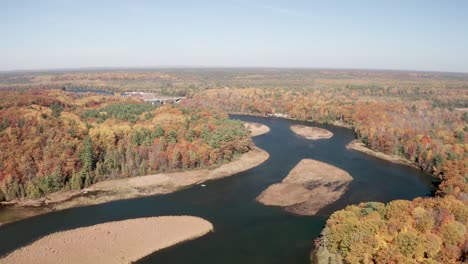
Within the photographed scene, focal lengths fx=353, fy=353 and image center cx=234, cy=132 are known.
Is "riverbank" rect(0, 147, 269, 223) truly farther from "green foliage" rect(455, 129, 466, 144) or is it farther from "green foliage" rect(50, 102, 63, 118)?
"green foliage" rect(455, 129, 466, 144)

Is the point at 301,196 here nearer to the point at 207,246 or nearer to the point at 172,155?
the point at 207,246

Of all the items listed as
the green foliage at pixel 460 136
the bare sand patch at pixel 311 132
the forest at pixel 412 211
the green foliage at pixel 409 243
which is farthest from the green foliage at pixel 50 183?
the green foliage at pixel 460 136

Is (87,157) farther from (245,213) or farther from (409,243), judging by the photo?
(409,243)

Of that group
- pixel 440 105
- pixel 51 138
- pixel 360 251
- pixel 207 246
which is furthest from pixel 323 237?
pixel 440 105

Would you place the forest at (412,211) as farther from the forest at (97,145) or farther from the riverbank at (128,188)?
the forest at (97,145)

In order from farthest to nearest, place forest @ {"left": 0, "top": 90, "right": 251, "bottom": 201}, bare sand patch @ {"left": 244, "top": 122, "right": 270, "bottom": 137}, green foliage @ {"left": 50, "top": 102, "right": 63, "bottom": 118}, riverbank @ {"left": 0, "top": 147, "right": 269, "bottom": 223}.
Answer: bare sand patch @ {"left": 244, "top": 122, "right": 270, "bottom": 137} → green foliage @ {"left": 50, "top": 102, "right": 63, "bottom": 118} → forest @ {"left": 0, "top": 90, "right": 251, "bottom": 201} → riverbank @ {"left": 0, "top": 147, "right": 269, "bottom": 223}

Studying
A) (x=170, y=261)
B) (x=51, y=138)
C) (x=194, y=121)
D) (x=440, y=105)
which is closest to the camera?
(x=170, y=261)

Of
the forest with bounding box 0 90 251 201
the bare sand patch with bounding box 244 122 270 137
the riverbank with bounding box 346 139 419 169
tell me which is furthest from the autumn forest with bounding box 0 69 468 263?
the bare sand patch with bounding box 244 122 270 137
